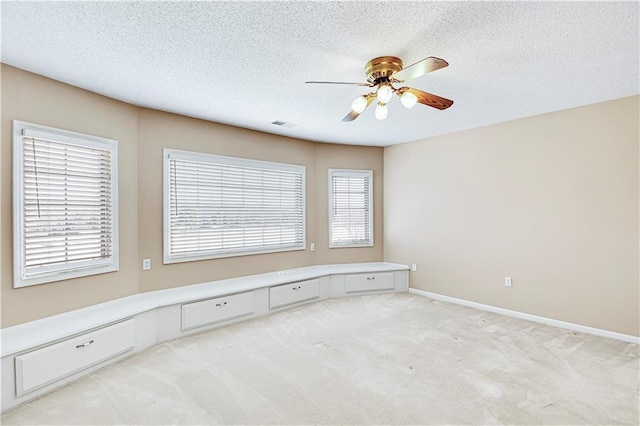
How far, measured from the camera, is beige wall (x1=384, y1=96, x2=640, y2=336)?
3.46 metres

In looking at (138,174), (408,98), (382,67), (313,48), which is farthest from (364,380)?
(138,174)

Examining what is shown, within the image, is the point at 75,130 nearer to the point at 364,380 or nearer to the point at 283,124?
the point at 283,124

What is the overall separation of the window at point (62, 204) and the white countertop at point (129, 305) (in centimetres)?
36

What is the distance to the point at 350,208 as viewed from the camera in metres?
5.83

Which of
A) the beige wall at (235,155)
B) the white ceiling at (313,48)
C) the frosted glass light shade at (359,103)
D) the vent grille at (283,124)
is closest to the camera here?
the white ceiling at (313,48)

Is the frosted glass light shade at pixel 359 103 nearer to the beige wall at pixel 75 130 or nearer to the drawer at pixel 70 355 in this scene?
the beige wall at pixel 75 130

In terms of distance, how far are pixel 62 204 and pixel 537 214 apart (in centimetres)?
515

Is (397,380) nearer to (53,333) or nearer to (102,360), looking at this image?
(102,360)

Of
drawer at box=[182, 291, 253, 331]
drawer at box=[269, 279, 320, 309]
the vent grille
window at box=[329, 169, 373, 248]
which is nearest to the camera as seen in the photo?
drawer at box=[182, 291, 253, 331]

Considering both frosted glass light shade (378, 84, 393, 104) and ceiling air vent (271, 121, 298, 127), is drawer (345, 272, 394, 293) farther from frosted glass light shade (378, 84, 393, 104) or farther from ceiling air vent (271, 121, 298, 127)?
frosted glass light shade (378, 84, 393, 104)

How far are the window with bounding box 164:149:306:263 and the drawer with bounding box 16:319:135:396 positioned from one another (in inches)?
41.8

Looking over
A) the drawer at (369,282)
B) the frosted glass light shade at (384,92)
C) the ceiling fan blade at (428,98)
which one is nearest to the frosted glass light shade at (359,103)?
the frosted glass light shade at (384,92)

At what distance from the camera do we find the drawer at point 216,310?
362 cm

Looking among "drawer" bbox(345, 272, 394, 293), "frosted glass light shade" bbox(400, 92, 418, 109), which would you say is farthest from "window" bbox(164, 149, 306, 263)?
"frosted glass light shade" bbox(400, 92, 418, 109)
